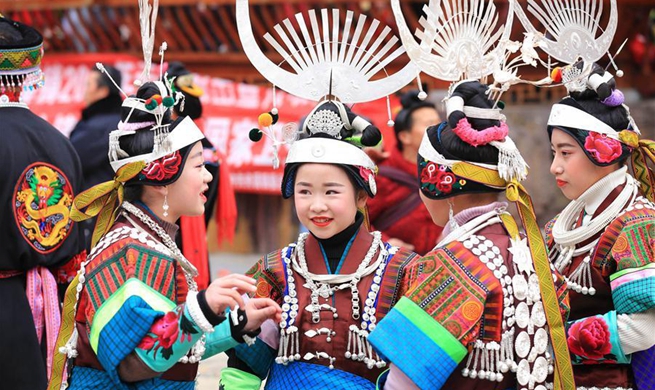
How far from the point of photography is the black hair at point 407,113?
21.2 ft

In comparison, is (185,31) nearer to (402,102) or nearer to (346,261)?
(402,102)

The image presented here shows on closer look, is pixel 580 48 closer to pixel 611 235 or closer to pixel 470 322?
pixel 611 235

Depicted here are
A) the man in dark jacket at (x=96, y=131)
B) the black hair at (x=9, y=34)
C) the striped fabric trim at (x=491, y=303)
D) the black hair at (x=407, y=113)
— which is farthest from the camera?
the man in dark jacket at (x=96, y=131)

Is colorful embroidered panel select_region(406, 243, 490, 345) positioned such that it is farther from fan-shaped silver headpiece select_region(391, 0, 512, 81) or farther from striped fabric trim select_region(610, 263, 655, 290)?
striped fabric trim select_region(610, 263, 655, 290)

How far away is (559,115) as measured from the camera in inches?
160

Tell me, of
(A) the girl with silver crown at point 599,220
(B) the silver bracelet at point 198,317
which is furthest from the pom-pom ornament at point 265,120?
(A) the girl with silver crown at point 599,220

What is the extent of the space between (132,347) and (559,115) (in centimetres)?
190

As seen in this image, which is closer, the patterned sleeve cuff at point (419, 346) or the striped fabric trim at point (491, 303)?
the patterned sleeve cuff at point (419, 346)

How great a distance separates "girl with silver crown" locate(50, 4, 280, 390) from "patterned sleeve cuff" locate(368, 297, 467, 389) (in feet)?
1.44

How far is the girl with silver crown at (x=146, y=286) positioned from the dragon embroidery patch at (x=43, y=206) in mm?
843

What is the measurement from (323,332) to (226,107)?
22.3ft

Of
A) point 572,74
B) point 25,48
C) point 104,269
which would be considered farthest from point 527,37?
point 25,48

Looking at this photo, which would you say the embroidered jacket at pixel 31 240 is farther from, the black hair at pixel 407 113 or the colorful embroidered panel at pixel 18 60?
the black hair at pixel 407 113

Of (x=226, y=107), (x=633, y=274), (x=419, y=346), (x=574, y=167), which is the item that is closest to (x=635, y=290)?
(x=633, y=274)
